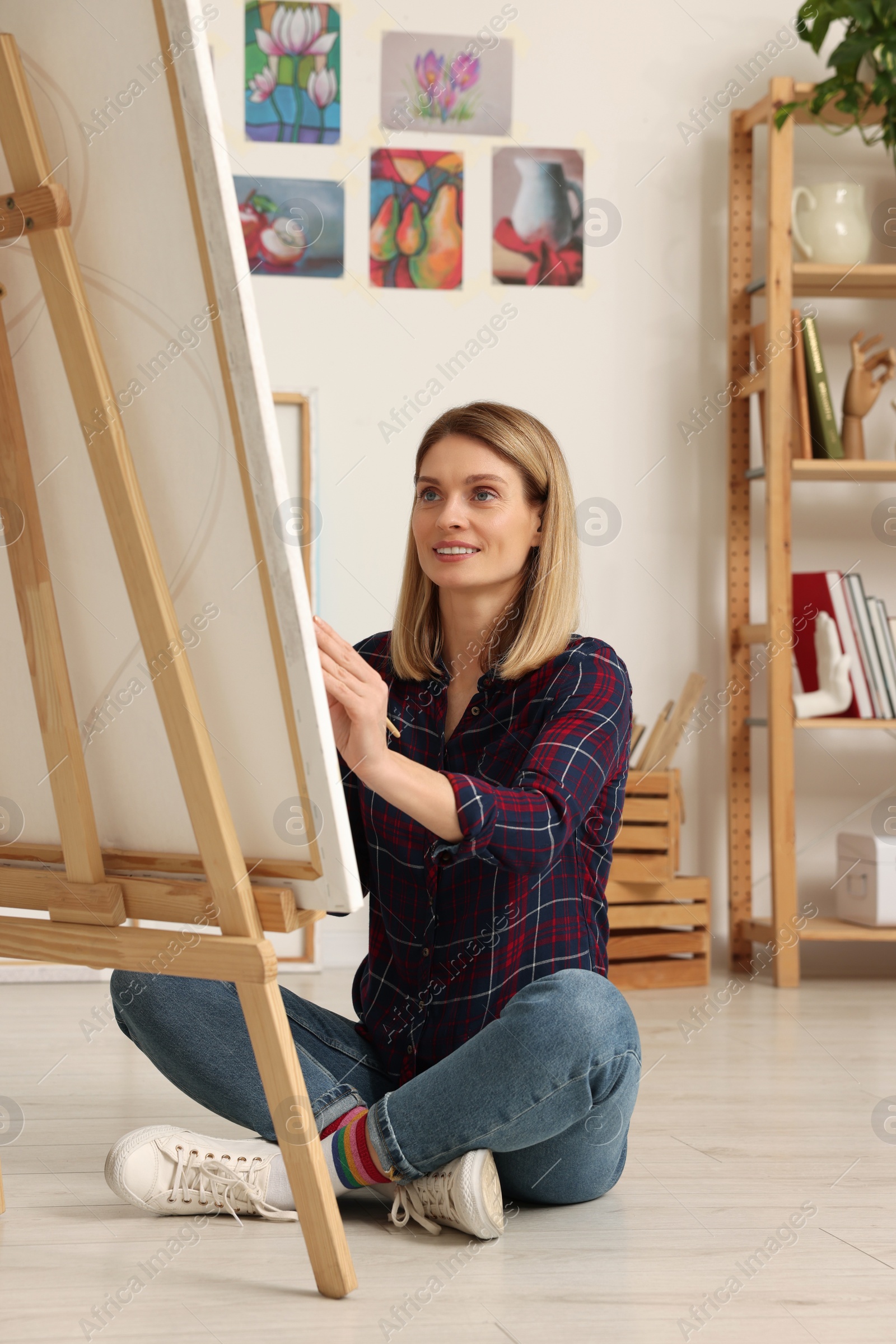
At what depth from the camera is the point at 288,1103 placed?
3.16ft

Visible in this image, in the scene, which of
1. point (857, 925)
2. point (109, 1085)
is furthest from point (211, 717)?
point (857, 925)

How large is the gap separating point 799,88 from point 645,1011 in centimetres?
191

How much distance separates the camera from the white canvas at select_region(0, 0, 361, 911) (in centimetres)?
86

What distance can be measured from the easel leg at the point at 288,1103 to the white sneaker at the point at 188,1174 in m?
0.28

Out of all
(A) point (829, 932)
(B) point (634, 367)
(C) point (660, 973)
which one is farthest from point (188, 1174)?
(B) point (634, 367)

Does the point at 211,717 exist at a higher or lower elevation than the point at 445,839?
higher

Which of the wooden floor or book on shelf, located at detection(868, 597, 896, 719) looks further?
book on shelf, located at detection(868, 597, 896, 719)

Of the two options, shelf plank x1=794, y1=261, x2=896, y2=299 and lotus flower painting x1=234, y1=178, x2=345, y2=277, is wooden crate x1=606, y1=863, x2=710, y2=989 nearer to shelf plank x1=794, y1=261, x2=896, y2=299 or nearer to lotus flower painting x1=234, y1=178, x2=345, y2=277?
shelf plank x1=794, y1=261, x2=896, y2=299

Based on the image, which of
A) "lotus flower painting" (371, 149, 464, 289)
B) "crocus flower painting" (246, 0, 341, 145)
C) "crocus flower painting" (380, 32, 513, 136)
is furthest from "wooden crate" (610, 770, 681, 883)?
"crocus flower painting" (246, 0, 341, 145)

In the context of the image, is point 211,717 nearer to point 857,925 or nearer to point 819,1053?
point 819,1053

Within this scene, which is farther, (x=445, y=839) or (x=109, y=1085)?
(x=109, y=1085)

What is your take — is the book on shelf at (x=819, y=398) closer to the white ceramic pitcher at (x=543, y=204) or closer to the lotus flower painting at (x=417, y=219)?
the white ceramic pitcher at (x=543, y=204)

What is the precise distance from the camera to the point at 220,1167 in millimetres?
1251

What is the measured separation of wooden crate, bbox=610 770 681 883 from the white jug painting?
116cm
